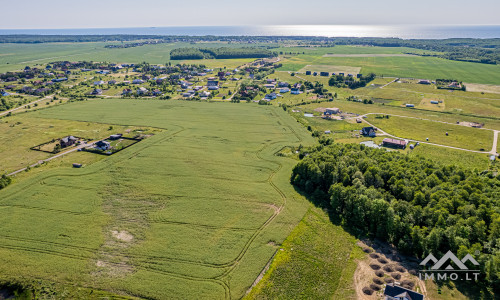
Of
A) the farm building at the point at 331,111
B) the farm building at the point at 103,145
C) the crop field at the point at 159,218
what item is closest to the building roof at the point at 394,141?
the crop field at the point at 159,218

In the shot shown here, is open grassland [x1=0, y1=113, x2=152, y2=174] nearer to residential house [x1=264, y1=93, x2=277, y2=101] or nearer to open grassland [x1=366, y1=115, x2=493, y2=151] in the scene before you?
residential house [x1=264, y1=93, x2=277, y2=101]

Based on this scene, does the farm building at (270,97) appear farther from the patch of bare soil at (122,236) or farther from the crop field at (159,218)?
the patch of bare soil at (122,236)

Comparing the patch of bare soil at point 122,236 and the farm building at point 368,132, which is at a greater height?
the farm building at point 368,132

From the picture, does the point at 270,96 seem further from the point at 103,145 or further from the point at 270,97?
the point at 103,145

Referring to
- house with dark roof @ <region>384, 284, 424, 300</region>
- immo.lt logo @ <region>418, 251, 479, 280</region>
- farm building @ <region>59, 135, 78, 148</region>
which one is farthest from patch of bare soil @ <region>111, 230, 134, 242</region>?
farm building @ <region>59, 135, 78, 148</region>

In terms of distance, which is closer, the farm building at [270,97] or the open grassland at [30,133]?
the open grassland at [30,133]

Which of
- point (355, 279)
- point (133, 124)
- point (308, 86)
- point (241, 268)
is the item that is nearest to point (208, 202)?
point (241, 268)
